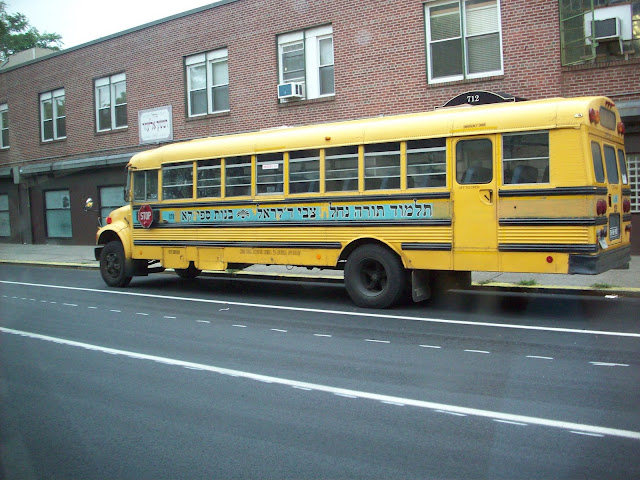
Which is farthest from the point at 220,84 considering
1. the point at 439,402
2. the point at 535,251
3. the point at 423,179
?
the point at 439,402

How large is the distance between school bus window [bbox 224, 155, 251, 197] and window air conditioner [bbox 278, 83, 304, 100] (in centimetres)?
709

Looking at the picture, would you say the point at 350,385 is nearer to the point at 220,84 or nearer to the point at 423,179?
the point at 423,179

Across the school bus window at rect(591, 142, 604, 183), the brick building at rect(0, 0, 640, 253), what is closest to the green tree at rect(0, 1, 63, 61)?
the brick building at rect(0, 0, 640, 253)

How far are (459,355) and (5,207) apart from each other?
26.5m

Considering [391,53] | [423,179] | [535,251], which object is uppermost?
[391,53]

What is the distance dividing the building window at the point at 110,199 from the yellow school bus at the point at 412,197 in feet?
38.3

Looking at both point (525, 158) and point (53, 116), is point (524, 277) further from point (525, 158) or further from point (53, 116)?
point (53, 116)

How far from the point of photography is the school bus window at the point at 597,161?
8664 mm

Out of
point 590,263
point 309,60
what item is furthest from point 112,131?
point 590,263

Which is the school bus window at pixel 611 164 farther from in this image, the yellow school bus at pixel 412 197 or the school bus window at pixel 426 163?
the school bus window at pixel 426 163

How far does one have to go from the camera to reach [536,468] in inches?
161

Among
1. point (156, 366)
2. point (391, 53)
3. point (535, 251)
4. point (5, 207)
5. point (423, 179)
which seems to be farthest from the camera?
point (5, 207)

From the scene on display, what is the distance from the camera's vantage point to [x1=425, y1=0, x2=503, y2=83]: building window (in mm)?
15414

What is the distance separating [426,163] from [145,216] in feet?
19.7
